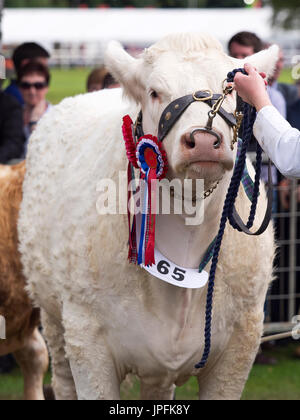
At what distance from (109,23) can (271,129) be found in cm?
3953

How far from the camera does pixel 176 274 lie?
11.5 ft

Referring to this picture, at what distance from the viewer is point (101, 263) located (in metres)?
3.62

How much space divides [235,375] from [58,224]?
1158 mm

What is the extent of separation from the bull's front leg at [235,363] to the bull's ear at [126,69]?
1.21 meters

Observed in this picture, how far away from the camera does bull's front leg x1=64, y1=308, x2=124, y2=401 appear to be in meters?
3.67

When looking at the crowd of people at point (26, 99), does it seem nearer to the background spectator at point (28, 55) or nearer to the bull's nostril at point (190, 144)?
the background spectator at point (28, 55)

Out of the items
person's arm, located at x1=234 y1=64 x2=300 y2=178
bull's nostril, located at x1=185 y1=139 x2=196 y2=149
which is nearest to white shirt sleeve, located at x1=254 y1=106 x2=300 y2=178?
person's arm, located at x1=234 y1=64 x2=300 y2=178

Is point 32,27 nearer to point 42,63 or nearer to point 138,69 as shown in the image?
point 42,63

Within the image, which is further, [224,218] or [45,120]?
[45,120]

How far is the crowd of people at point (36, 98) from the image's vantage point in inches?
244

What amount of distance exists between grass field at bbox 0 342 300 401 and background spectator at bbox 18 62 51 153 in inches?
83.6

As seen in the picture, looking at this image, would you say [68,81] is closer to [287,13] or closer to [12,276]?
[287,13]

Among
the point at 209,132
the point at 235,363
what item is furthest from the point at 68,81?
the point at 209,132
